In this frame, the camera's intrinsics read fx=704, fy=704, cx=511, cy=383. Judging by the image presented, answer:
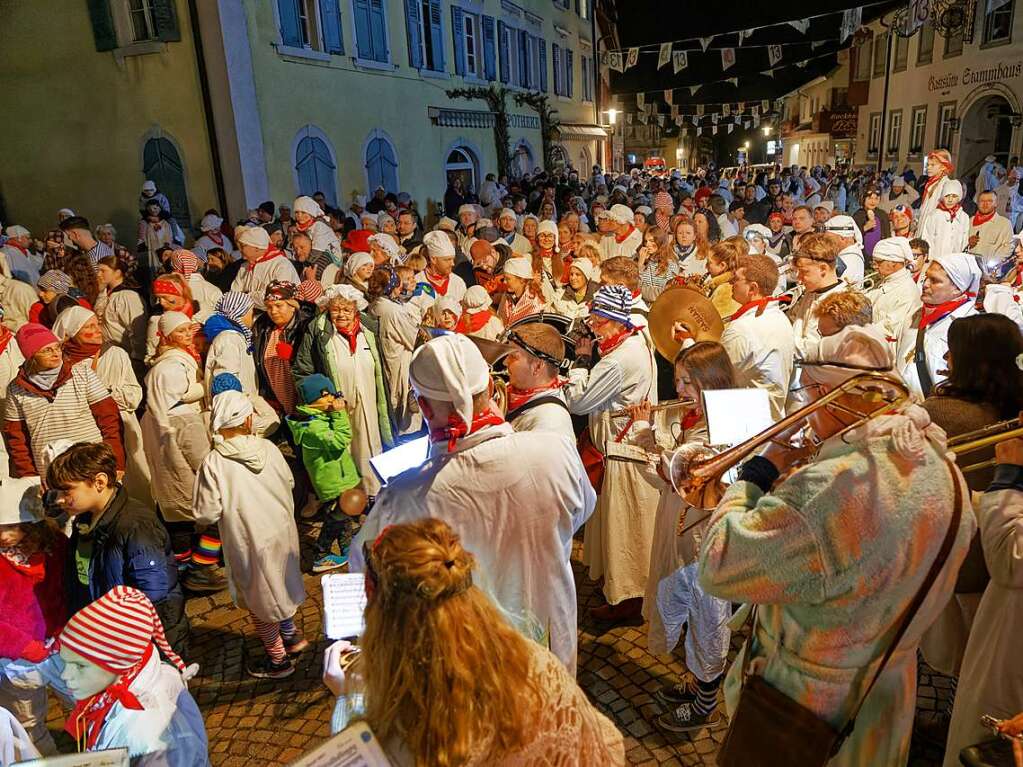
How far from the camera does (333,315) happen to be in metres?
5.68

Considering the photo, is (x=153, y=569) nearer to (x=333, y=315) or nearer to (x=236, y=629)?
A: (x=236, y=629)

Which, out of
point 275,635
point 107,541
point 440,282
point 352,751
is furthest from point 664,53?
point 352,751

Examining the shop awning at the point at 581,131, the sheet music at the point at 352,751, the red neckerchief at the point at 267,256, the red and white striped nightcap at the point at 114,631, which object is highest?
the shop awning at the point at 581,131

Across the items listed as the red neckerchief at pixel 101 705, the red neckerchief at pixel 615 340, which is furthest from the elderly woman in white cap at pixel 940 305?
the red neckerchief at pixel 101 705

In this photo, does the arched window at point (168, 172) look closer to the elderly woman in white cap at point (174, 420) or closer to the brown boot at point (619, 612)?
the elderly woman in white cap at point (174, 420)

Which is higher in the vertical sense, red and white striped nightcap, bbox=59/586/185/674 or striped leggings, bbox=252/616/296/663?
red and white striped nightcap, bbox=59/586/185/674

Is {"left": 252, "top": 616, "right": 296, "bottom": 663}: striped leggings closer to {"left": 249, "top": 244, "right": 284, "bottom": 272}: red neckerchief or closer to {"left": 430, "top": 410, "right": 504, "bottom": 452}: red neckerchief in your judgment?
{"left": 430, "top": 410, "right": 504, "bottom": 452}: red neckerchief

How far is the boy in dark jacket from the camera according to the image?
126 inches

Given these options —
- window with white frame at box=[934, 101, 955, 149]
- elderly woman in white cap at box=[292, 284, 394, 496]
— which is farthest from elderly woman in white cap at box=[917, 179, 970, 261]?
window with white frame at box=[934, 101, 955, 149]

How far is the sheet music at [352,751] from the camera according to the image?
1522 millimetres

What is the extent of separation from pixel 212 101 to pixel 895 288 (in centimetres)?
1328

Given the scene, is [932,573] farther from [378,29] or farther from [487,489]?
[378,29]

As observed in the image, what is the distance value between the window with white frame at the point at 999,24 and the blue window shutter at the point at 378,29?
20.1 meters

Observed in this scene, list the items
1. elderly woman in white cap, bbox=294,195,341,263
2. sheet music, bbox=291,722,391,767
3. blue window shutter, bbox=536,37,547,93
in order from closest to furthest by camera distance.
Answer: sheet music, bbox=291,722,391,767
elderly woman in white cap, bbox=294,195,341,263
blue window shutter, bbox=536,37,547,93
